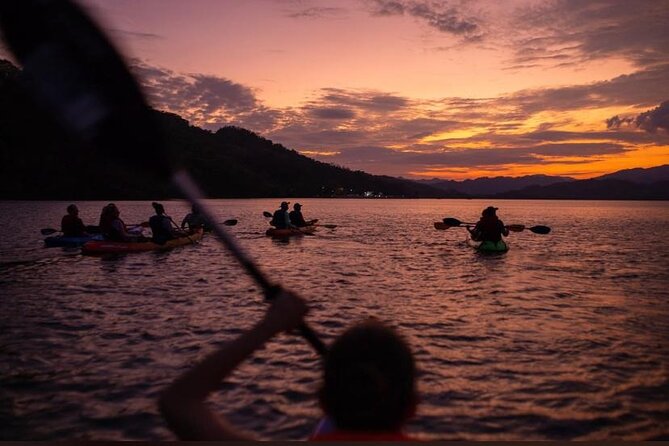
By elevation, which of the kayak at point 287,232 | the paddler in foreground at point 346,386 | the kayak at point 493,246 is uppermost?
the paddler in foreground at point 346,386

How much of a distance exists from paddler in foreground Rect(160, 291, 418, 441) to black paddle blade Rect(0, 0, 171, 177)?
1.11m

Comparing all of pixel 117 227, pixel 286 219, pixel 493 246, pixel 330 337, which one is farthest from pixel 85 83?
pixel 286 219

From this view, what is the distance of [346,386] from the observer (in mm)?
1946

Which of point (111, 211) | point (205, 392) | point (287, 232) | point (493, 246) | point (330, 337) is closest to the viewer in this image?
point (205, 392)

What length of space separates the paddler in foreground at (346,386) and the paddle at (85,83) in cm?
42

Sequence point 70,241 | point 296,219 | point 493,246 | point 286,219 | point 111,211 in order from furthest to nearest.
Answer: point 296,219 < point 286,219 < point 493,246 < point 70,241 < point 111,211

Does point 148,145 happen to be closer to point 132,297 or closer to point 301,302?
point 301,302

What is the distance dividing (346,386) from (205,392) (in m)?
0.55

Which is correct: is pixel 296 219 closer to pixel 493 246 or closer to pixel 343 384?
pixel 493 246

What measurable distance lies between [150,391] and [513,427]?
19.6ft

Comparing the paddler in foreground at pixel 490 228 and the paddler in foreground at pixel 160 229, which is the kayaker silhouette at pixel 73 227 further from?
the paddler in foreground at pixel 490 228

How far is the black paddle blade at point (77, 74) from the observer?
1955mm

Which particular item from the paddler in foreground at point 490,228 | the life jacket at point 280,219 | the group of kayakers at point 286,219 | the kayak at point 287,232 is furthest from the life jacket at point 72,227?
the paddler in foreground at point 490,228

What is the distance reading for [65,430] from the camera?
7074mm
